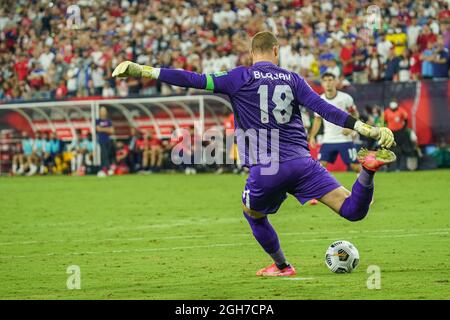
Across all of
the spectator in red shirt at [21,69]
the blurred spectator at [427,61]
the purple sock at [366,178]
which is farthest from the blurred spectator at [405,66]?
the purple sock at [366,178]

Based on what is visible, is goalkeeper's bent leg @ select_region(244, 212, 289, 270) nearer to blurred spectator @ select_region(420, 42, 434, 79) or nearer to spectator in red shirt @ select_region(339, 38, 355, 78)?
blurred spectator @ select_region(420, 42, 434, 79)

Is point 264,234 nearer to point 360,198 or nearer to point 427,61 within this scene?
point 360,198

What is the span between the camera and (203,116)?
104ft

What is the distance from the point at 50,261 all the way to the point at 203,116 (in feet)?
65.3

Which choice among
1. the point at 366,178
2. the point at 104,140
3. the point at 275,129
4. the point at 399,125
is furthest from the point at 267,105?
the point at 104,140

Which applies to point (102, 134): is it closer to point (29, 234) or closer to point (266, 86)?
point (29, 234)

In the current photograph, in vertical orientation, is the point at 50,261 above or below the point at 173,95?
below

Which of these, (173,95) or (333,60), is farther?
(173,95)

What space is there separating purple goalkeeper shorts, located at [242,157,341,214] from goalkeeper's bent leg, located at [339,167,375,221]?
26 centimetres

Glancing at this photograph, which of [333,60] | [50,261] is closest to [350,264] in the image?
[50,261]

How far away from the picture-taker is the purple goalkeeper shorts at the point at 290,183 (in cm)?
970

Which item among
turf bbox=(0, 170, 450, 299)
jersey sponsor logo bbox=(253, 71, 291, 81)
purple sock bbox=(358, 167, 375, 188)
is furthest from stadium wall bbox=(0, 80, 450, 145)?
purple sock bbox=(358, 167, 375, 188)

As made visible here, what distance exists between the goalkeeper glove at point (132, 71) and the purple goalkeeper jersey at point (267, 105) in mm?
539

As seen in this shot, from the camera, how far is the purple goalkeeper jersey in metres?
9.71
